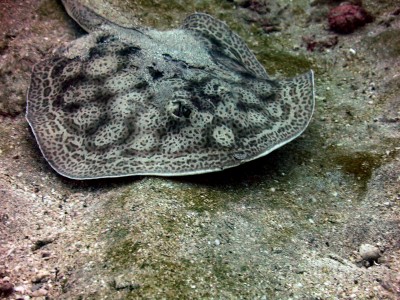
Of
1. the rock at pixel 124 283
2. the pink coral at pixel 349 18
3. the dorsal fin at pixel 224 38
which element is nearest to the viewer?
the rock at pixel 124 283

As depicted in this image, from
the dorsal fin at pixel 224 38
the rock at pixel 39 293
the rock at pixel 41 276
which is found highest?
the dorsal fin at pixel 224 38

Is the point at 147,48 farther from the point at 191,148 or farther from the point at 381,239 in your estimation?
the point at 381,239

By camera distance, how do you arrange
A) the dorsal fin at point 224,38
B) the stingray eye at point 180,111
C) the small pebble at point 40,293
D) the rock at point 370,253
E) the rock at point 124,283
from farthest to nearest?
the dorsal fin at point 224,38, the stingray eye at point 180,111, the rock at point 370,253, the small pebble at point 40,293, the rock at point 124,283

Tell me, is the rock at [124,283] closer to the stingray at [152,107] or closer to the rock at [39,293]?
the rock at [39,293]

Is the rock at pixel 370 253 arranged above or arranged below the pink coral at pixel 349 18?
below

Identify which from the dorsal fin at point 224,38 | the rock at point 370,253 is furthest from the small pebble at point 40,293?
the dorsal fin at point 224,38

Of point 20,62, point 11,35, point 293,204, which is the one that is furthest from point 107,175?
point 11,35

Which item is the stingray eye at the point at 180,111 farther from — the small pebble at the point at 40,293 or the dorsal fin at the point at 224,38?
the small pebble at the point at 40,293

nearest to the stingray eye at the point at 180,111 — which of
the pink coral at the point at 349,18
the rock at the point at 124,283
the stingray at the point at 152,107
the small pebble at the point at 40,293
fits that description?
the stingray at the point at 152,107

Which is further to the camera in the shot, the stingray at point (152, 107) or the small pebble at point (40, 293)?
the stingray at point (152, 107)
